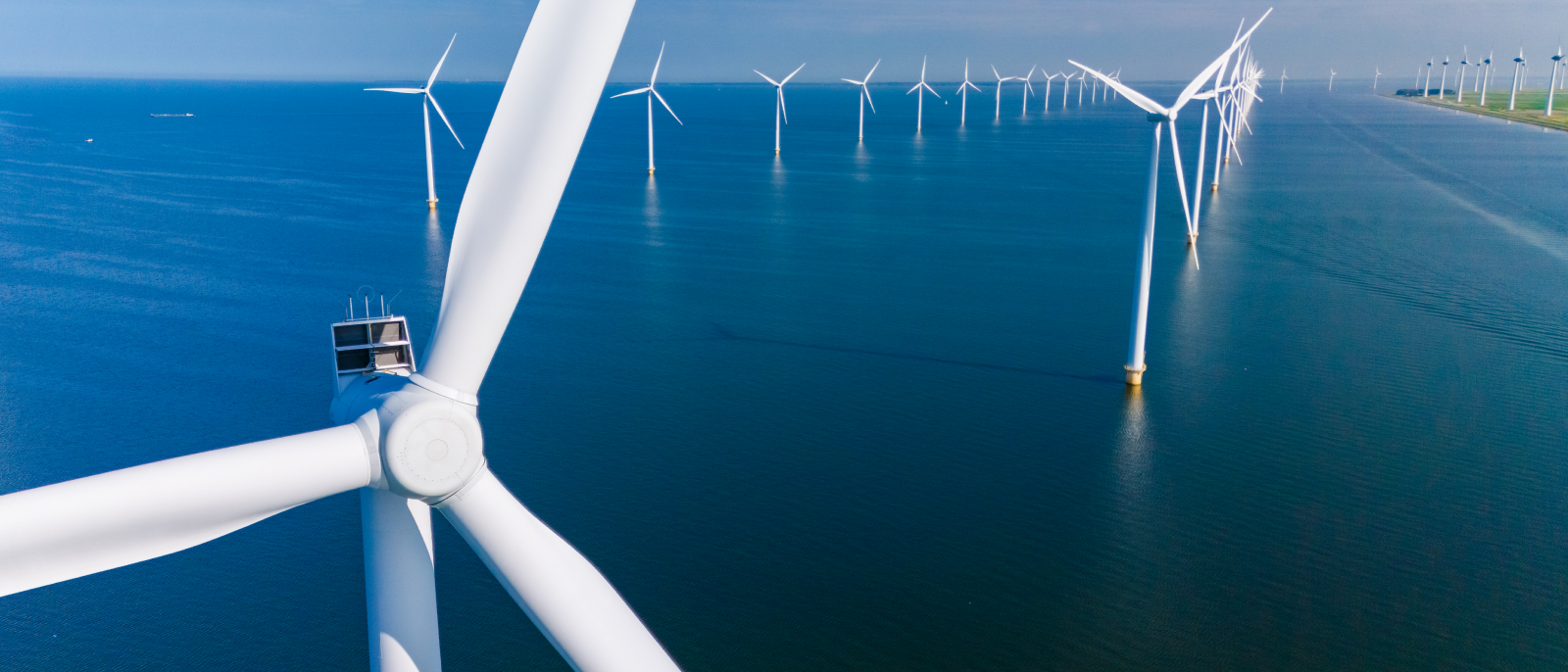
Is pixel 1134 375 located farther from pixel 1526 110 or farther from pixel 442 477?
pixel 1526 110

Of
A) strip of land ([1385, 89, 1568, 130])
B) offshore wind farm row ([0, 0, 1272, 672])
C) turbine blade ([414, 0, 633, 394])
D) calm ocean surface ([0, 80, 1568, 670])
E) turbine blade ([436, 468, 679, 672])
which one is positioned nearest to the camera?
offshore wind farm row ([0, 0, 1272, 672])

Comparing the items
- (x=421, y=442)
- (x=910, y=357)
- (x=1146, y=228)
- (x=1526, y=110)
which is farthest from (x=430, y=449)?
(x=1526, y=110)

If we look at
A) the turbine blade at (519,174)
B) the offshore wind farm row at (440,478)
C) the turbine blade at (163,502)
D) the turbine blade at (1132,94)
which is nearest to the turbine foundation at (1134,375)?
the turbine blade at (1132,94)

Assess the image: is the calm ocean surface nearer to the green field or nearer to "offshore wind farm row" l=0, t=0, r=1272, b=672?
"offshore wind farm row" l=0, t=0, r=1272, b=672

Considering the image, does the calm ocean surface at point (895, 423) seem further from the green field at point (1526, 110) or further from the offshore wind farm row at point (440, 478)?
the green field at point (1526, 110)

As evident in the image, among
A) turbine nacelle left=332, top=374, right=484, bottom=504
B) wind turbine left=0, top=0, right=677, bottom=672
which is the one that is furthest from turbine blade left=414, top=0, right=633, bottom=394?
turbine nacelle left=332, top=374, right=484, bottom=504

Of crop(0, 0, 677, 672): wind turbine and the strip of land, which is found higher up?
crop(0, 0, 677, 672): wind turbine
